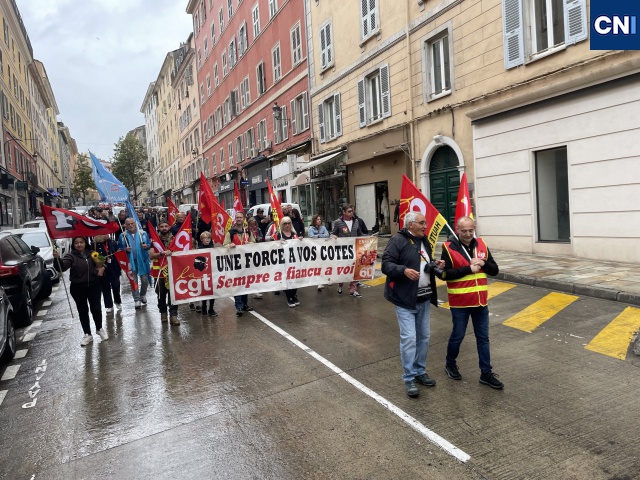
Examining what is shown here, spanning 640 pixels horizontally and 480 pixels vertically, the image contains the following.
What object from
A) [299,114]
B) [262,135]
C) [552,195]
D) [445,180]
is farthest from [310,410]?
[262,135]

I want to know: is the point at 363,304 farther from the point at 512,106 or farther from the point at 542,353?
the point at 512,106

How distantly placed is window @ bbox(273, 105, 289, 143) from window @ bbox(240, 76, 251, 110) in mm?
5671

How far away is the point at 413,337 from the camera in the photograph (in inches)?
192

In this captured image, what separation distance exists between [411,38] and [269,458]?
16.3 meters

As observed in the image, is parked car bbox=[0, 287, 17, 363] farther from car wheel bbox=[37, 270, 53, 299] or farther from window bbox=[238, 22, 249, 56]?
window bbox=[238, 22, 249, 56]

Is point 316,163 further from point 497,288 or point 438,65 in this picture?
point 497,288

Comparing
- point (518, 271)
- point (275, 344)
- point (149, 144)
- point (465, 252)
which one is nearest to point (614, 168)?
point (518, 271)

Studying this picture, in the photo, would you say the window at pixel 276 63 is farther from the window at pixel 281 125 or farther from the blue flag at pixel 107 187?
the blue flag at pixel 107 187

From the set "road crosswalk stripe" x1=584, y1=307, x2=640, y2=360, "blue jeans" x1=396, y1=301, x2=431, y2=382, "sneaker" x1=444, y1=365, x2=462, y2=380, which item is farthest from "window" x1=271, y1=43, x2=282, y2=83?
"sneaker" x1=444, y1=365, x2=462, y2=380

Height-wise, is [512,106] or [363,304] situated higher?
[512,106]

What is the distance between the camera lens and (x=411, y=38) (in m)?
17.2

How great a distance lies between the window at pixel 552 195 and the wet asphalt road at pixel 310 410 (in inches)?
231

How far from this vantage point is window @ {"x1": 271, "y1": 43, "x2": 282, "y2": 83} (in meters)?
28.4

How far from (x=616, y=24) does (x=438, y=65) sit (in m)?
11.6
